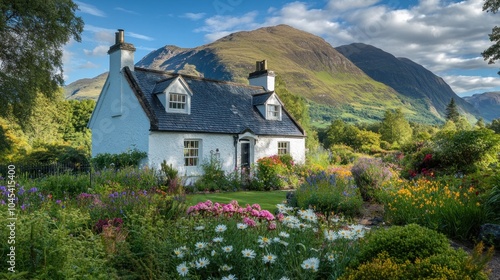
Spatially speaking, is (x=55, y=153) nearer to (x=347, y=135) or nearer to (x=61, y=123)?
(x=61, y=123)

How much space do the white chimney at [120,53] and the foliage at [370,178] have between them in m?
12.2

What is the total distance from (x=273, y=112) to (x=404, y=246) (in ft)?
58.3

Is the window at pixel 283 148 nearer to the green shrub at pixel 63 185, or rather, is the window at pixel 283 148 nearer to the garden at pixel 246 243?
the green shrub at pixel 63 185

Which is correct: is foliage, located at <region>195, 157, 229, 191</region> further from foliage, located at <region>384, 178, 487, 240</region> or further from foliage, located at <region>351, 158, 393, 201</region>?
foliage, located at <region>384, 178, 487, 240</region>

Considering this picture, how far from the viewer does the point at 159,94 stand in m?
16.8

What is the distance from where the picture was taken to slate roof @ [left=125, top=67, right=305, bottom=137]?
1630cm

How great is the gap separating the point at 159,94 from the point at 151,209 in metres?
11.8

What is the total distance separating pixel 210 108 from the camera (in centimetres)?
1850

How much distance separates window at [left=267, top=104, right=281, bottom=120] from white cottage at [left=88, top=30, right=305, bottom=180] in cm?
7

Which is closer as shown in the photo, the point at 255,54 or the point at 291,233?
the point at 291,233

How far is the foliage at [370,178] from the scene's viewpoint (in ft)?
34.1

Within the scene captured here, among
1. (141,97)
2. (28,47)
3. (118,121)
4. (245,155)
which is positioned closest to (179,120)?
(141,97)

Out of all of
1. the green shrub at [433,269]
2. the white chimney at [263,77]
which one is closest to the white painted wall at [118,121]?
the white chimney at [263,77]

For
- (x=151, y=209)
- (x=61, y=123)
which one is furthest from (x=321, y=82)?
(x=151, y=209)
